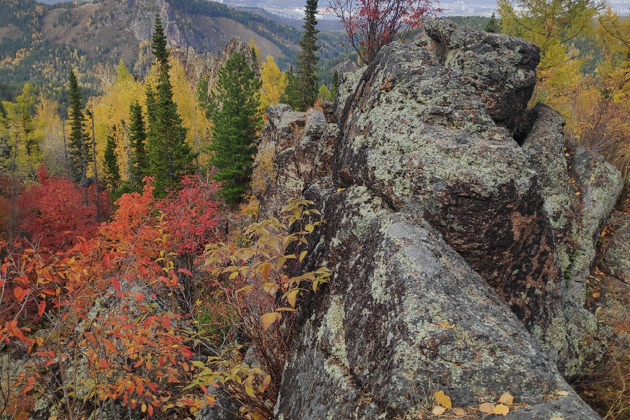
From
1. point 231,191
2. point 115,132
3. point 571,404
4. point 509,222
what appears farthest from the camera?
point 115,132

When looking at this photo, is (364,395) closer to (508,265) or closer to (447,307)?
(447,307)

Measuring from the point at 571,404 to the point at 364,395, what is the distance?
1422 mm

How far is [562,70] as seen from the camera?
704 inches

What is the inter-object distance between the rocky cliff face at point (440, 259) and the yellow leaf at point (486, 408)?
12cm

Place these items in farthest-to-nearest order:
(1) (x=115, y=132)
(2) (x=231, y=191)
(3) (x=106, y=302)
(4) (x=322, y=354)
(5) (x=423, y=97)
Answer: (1) (x=115, y=132) → (2) (x=231, y=191) → (3) (x=106, y=302) → (5) (x=423, y=97) → (4) (x=322, y=354)

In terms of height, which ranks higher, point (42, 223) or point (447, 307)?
point (447, 307)

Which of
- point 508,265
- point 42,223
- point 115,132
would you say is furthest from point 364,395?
point 115,132

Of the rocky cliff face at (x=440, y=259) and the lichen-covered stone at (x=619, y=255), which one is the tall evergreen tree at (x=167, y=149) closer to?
the rocky cliff face at (x=440, y=259)

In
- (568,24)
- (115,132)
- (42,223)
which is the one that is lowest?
(42,223)

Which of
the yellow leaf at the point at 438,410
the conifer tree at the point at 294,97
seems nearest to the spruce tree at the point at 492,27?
the conifer tree at the point at 294,97

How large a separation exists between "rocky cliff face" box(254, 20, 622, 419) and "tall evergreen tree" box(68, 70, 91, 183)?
48.8 meters

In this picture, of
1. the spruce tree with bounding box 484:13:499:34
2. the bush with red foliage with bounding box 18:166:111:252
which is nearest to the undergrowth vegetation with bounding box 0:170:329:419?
the bush with red foliage with bounding box 18:166:111:252

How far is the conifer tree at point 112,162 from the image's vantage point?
42000mm

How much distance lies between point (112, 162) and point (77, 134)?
13.8 metres
